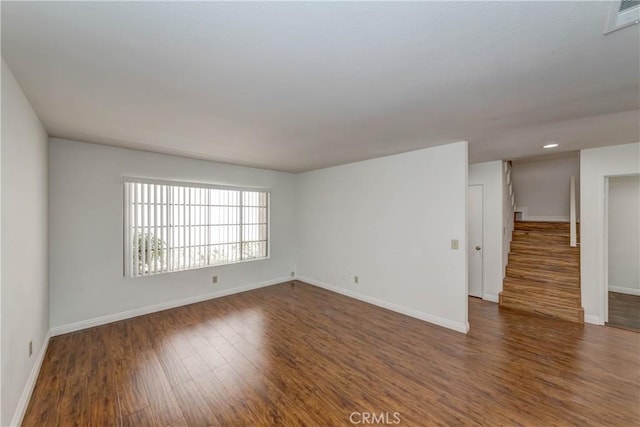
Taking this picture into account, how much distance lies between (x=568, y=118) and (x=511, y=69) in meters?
1.49

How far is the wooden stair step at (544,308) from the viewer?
367 cm

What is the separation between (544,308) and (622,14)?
13.9 ft

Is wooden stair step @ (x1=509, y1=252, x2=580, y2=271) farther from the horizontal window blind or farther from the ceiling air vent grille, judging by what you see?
the horizontal window blind

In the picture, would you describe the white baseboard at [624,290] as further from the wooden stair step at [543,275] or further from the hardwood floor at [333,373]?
the hardwood floor at [333,373]

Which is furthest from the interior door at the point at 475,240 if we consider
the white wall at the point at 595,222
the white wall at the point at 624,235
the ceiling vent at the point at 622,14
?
the ceiling vent at the point at 622,14

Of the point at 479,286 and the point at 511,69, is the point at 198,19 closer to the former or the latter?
the point at 511,69

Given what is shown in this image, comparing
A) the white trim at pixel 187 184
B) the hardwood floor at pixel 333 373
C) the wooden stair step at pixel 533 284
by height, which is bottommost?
the hardwood floor at pixel 333 373

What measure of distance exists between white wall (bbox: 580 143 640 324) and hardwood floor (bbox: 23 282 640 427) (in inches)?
16.3

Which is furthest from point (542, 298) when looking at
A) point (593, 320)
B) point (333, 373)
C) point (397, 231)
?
point (333, 373)

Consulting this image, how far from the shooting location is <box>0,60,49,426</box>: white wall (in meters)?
1.65

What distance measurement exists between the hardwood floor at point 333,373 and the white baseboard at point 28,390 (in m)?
0.05

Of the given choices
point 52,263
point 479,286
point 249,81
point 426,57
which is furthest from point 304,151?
point 479,286

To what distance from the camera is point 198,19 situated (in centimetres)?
120

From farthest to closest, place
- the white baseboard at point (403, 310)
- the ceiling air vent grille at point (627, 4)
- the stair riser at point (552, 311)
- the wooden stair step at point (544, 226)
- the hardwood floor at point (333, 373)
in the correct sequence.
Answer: the wooden stair step at point (544, 226) < the stair riser at point (552, 311) < the white baseboard at point (403, 310) < the hardwood floor at point (333, 373) < the ceiling air vent grille at point (627, 4)
